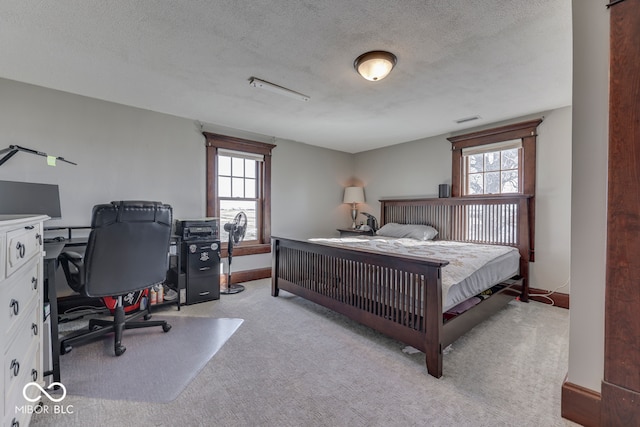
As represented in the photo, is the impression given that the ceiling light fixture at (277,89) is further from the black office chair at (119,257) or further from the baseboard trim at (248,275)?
the baseboard trim at (248,275)

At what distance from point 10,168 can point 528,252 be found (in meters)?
5.67

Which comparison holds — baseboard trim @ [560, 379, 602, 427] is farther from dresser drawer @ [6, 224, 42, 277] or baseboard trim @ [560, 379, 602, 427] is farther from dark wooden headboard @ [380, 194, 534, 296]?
dresser drawer @ [6, 224, 42, 277]

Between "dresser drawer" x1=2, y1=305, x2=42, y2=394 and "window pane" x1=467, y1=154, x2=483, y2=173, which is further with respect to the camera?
"window pane" x1=467, y1=154, x2=483, y2=173

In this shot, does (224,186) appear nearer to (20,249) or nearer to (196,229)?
(196,229)

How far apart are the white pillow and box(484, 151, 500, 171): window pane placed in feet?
3.82

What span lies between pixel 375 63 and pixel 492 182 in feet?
9.19

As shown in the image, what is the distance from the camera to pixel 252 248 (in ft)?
14.5

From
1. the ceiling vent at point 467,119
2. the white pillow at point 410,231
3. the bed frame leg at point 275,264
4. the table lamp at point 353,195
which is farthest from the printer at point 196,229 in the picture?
the ceiling vent at point 467,119

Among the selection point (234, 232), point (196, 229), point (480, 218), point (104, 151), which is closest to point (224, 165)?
point (234, 232)

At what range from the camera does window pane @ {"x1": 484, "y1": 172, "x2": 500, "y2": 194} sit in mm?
3928

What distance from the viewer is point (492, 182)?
3977mm

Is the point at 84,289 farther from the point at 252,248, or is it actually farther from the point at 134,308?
the point at 252,248

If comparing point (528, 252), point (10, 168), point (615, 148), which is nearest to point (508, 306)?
point (528, 252)

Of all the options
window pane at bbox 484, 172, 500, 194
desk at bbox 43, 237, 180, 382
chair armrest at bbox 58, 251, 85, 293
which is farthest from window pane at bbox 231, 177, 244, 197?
window pane at bbox 484, 172, 500, 194
